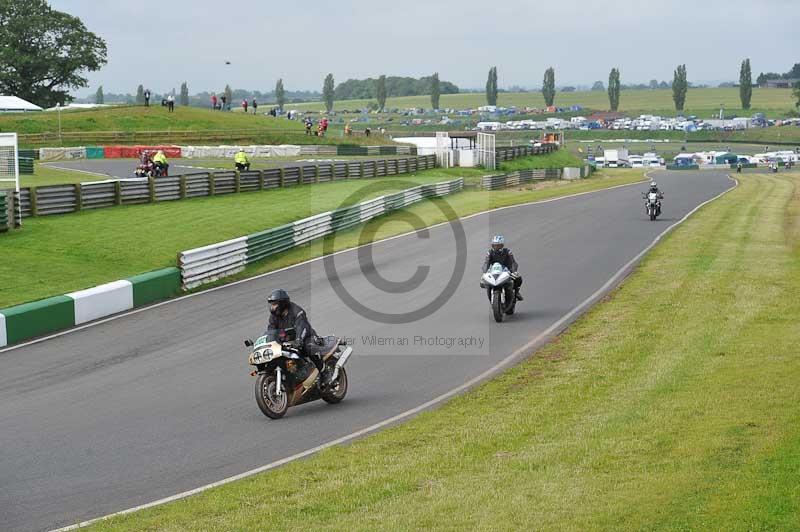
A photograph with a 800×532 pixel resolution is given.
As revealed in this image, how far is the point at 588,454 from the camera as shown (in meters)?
11.0

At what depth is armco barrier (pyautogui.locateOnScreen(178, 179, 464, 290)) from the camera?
25.8 meters

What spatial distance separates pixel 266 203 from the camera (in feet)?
137

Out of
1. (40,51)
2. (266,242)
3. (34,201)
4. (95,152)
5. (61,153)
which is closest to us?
(266,242)

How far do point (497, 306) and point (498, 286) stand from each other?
0.46 meters

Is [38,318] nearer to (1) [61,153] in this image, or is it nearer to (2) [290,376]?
(2) [290,376]

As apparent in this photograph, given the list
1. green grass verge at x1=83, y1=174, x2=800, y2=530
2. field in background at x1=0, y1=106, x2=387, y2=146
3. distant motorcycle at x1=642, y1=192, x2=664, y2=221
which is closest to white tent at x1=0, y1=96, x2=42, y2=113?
field in background at x1=0, y1=106, x2=387, y2=146

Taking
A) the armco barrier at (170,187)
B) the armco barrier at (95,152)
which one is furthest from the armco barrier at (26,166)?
the armco barrier at (95,152)

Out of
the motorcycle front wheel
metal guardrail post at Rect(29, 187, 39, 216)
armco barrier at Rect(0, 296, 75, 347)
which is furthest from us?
metal guardrail post at Rect(29, 187, 39, 216)

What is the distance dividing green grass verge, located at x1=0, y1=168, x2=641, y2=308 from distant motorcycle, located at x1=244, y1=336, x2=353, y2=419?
9594mm

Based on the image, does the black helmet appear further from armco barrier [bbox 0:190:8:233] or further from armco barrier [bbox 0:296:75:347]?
armco barrier [bbox 0:190:8:233]

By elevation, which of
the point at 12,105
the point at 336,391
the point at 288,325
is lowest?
the point at 336,391

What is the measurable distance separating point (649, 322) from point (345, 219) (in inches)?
768

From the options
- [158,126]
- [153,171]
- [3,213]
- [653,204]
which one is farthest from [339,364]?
[158,126]

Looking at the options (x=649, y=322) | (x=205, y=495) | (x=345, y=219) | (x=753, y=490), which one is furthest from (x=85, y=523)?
(x=345, y=219)
